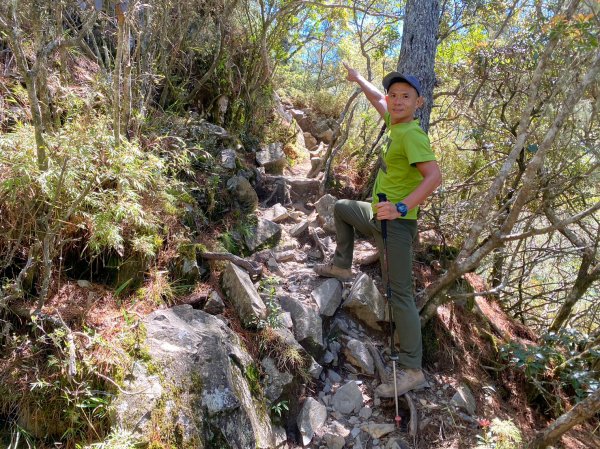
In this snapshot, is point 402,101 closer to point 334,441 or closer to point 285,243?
point 285,243

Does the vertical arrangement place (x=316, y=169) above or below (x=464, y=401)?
above

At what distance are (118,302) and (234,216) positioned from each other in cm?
204

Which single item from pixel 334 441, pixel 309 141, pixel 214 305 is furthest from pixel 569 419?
pixel 309 141

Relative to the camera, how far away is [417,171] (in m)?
3.80

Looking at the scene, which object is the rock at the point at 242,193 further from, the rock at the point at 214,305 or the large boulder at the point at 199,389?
the large boulder at the point at 199,389

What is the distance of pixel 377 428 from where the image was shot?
3.70 meters

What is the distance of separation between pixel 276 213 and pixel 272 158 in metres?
1.49

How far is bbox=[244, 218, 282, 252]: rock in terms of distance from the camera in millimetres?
5012

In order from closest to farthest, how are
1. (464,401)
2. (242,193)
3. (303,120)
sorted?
(464,401), (242,193), (303,120)

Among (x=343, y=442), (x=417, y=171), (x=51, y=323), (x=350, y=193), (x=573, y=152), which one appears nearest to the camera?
(x=51, y=323)

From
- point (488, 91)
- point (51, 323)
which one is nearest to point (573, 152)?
point (488, 91)

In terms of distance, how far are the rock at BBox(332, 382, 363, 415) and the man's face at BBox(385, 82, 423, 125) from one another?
255cm

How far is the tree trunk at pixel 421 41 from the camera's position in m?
5.29

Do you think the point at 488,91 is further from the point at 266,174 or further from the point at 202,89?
the point at 202,89
